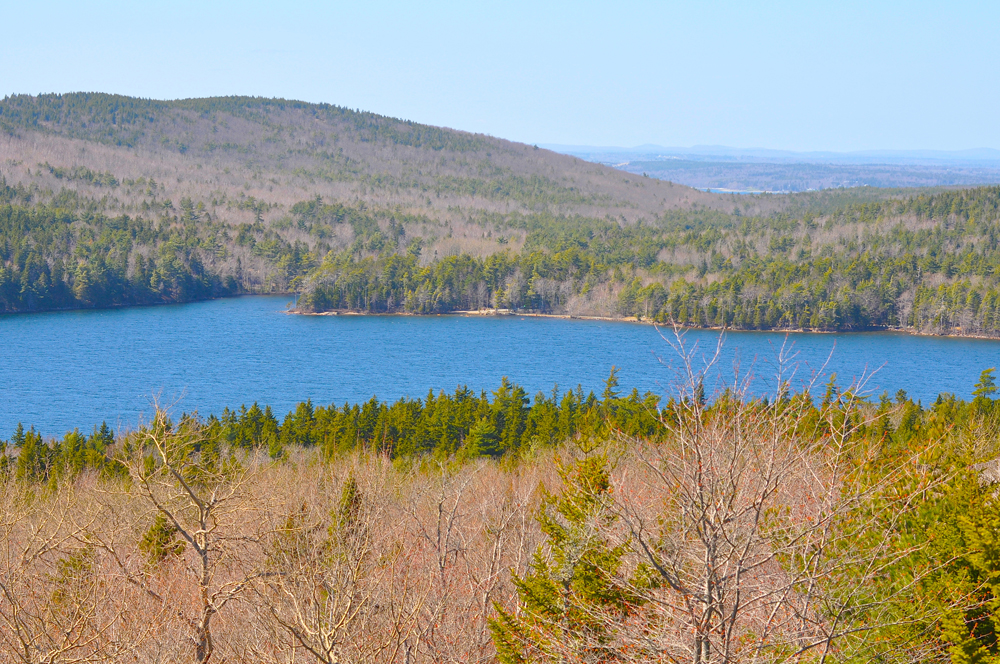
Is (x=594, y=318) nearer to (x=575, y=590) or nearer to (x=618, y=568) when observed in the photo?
(x=575, y=590)

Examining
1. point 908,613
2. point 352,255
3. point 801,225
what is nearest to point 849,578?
point 908,613

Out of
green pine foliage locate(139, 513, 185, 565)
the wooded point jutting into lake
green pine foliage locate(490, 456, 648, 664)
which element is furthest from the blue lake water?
green pine foliage locate(490, 456, 648, 664)

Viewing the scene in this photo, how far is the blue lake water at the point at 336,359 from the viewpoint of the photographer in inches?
2447

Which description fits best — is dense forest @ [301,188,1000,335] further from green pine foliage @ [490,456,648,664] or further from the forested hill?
green pine foliage @ [490,456,648,664]

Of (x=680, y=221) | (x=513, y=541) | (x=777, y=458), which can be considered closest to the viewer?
(x=777, y=458)

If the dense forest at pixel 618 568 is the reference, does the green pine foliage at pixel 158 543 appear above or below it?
below

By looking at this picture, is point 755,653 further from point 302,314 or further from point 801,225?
point 801,225

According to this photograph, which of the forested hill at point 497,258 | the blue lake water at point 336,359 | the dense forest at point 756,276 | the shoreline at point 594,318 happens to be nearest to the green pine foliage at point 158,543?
the blue lake water at point 336,359

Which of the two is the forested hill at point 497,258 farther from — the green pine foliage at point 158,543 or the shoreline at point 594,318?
the green pine foliage at point 158,543

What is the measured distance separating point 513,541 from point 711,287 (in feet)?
304

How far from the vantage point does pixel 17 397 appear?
60.8 meters

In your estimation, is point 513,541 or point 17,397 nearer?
point 513,541

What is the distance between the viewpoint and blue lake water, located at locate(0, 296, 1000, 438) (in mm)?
62156

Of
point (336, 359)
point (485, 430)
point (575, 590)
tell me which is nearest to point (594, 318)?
point (336, 359)
